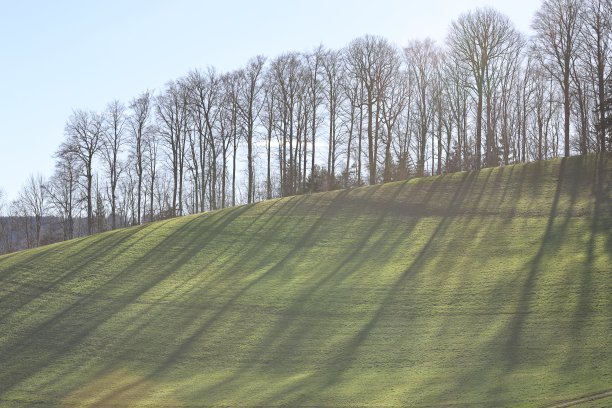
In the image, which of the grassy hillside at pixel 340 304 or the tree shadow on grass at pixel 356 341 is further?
the grassy hillside at pixel 340 304

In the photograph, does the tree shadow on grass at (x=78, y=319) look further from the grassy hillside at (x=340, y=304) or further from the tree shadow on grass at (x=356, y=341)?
the tree shadow on grass at (x=356, y=341)

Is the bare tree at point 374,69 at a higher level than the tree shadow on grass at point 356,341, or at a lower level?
higher

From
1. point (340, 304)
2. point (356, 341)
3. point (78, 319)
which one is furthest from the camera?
point (78, 319)

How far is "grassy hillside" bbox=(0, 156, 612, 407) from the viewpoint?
24031 mm

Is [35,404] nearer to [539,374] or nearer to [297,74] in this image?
[539,374]

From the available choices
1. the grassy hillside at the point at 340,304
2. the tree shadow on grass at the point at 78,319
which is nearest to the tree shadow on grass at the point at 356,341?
the grassy hillside at the point at 340,304

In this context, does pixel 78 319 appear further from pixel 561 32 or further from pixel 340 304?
pixel 561 32

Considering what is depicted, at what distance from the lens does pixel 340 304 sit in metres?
33.3

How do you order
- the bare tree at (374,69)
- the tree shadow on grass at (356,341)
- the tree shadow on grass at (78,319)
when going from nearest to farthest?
the tree shadow on grass at (356,341)
the tree shadow on grass at (78,319)
the bare tree at (374,69)

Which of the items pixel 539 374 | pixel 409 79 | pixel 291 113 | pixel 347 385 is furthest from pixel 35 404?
pixel 409 79

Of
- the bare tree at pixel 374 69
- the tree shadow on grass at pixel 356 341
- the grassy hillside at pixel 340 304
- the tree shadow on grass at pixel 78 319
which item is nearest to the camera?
the tree shadow on grass at pixel 356 341

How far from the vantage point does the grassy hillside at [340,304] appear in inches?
946

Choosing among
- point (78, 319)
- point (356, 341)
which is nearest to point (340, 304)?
point (356, 341)

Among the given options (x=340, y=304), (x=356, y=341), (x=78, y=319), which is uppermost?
(x=340, y=304)
